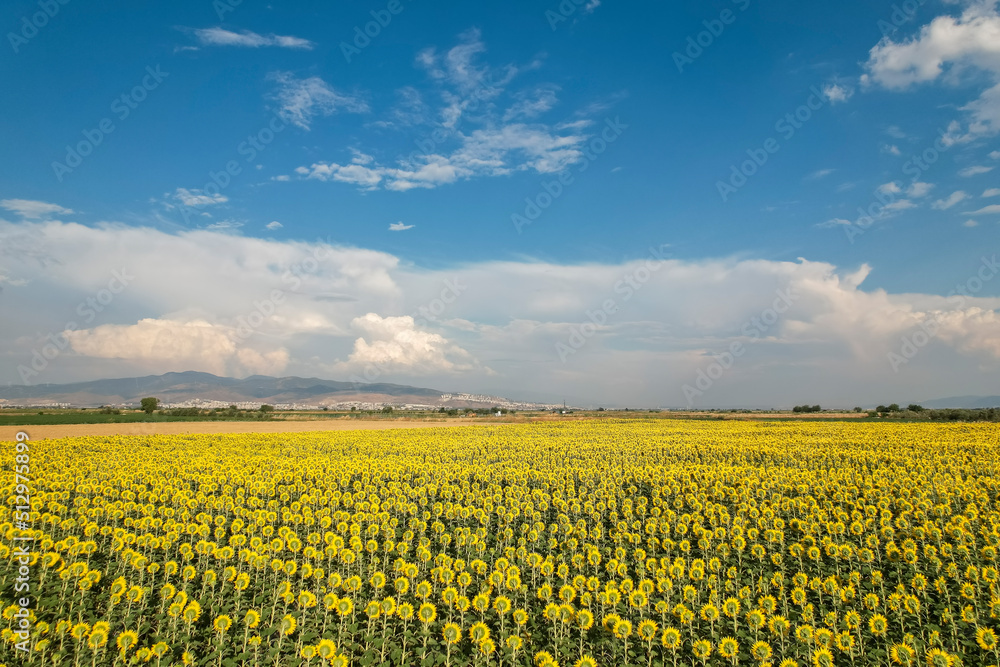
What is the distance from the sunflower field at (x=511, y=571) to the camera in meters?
7.50

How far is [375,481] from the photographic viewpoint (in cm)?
1994

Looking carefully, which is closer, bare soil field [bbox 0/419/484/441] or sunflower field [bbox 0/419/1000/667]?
sunflower field [bbox 0/419/1000/667]

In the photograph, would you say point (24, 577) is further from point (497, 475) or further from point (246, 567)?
point (497, 475)

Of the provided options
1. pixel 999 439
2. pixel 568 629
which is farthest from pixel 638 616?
pixel 999 439

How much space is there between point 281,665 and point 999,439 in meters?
41.2

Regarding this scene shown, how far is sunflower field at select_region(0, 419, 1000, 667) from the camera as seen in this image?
7500 millimetres

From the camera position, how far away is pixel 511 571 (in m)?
9.41
